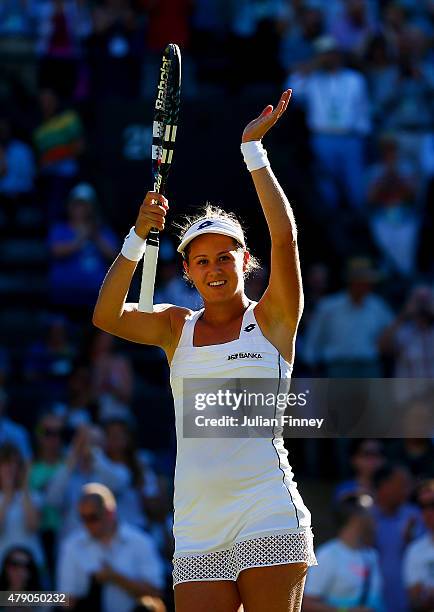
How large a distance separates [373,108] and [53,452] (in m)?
5.13

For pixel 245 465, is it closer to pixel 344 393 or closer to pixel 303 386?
pixel 303 386

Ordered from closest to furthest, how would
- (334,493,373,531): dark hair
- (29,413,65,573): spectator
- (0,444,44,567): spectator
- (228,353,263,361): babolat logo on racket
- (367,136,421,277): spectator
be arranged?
(228,353,263,361): babolat logo on racket
(334,493,373,531): dark hair
(0,444,44,567): spectator
(29,413,65,573): spectator
(367,136,421,277): spectator

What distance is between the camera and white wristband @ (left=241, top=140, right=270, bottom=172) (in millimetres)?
5320

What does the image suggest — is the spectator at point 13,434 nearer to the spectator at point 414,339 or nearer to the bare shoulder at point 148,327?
the spectator at point 414,339

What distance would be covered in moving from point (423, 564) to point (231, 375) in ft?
12.4

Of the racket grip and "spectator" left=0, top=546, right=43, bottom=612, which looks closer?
the racket grip

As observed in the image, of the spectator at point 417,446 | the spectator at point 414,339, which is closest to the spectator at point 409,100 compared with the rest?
the spectator at point 414,339

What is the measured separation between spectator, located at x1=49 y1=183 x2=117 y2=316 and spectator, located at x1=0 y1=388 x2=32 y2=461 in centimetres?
138

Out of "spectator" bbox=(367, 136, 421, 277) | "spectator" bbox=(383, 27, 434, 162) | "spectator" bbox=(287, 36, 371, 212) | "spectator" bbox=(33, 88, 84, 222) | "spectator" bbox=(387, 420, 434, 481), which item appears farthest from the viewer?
"spectator" bbox=(383, 27, 434, 162)

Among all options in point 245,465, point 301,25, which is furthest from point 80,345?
point 245,465

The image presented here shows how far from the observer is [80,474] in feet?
31.3

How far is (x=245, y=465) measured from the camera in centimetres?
509

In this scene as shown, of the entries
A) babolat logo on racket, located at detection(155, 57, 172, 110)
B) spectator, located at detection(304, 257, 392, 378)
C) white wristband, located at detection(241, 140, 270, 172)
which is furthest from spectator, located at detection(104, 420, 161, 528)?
white wristband, located at detection(241, 140, 270, 172)

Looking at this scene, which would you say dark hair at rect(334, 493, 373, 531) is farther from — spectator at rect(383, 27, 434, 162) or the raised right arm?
spectator at rect(383, 27, 434, 162)
